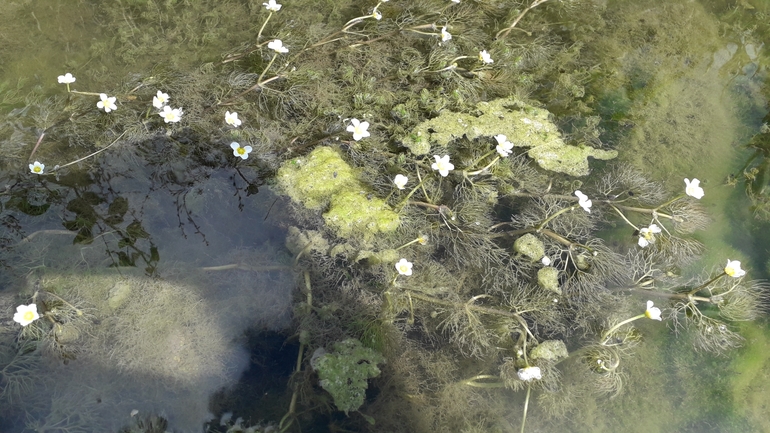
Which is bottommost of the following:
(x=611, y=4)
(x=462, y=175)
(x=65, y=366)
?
(x=65, y=366)

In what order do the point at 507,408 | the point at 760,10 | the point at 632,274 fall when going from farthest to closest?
the point at 760,10
the point at 632,274
the point at 507,408

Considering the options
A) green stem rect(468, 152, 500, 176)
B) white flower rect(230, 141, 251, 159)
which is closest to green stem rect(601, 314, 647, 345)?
green stem rect(468, 152, 500, 176)

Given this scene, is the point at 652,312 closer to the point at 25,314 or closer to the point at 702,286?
the point at 702,286

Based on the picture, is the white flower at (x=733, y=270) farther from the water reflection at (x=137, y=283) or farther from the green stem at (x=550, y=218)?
the water reflection at (x=137, y=283)

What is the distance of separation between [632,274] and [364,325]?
5.75 feet

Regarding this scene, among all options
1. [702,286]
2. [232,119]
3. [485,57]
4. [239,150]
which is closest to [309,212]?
[239,150]

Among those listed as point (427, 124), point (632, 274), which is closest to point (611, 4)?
point (427, 124)

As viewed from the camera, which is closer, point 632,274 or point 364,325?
point 364,325

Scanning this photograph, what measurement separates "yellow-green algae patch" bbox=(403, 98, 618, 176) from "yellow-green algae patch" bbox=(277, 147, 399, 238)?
503mm

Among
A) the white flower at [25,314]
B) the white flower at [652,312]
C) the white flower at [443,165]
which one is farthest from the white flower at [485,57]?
the white flower at [25,314]

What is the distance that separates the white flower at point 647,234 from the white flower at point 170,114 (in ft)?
10.0

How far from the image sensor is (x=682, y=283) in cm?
296

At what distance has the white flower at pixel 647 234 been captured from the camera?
2.84 m

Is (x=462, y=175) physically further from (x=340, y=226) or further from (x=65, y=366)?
(x=65, y=366)
